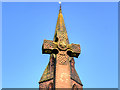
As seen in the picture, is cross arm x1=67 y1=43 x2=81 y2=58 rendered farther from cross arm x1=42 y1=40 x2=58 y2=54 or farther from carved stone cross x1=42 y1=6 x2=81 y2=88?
cross arm x1=42 y1=40 x2=58 y2=54

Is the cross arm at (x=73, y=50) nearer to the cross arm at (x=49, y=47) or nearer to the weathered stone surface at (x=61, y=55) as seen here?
the weathered stone surface at (x=61, y=55)

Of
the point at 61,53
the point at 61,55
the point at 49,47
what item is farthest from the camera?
the point at 49,47

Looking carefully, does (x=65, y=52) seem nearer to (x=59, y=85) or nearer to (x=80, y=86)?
(x=59, y=85)

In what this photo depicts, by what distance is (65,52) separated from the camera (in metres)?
14.3

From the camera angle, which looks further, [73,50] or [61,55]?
[73,50]

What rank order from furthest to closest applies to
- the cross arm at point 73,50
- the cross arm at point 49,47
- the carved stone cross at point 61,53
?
the cross arm at point 73,50, the cross arm at point 49,47, the carved stone cross at point 61,53

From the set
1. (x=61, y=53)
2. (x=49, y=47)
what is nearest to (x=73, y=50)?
(x=61, y=53)

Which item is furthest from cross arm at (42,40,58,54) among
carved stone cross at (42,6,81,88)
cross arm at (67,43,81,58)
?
cross arm at (67,43,81,58)

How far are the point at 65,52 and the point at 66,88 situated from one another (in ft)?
7.42

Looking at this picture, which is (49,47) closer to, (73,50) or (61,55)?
(61,55)

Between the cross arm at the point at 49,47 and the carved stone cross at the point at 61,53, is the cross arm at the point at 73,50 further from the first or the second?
the cross arm at the point at 49,47

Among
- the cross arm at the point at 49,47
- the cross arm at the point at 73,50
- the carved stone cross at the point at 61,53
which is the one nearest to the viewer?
the carved stone cross at the point at 61,53

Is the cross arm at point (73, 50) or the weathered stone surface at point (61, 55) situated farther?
the cross arm at point (73, 50)

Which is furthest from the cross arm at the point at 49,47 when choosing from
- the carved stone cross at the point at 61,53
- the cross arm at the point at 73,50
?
the cross arm at the point at 73,50
